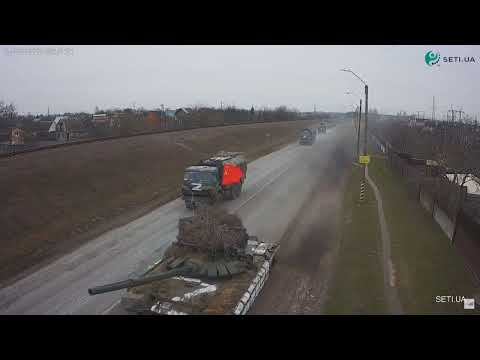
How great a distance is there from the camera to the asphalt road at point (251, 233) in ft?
35.7

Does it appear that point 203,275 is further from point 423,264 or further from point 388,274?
point 423,264

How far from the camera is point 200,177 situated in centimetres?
2091

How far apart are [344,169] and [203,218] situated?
2781 cm

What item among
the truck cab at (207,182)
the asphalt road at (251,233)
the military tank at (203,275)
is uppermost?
the truck cab at (207,182)

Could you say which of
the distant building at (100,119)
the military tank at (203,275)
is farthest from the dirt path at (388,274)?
the distant building at (100,119)

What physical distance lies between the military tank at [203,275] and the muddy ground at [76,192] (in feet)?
20.1

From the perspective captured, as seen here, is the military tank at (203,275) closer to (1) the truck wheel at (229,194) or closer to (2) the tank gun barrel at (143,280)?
(2) the tank gun barrel at (143,280)

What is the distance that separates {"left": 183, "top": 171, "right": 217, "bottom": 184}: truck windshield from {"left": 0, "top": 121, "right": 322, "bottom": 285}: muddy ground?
2975mm

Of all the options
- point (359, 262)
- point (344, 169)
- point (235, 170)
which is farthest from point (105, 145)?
point (359, 262)

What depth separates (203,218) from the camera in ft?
38.3

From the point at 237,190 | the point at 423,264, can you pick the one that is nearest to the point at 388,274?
the point at 423,264

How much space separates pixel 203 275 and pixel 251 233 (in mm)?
7515

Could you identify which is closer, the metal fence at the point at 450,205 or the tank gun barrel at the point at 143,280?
the tank gun barrel at the point at 143,280
